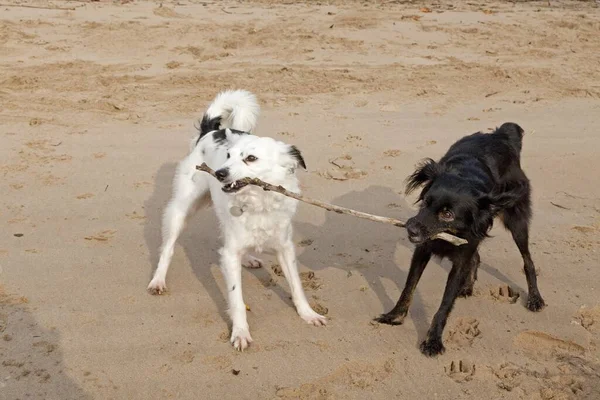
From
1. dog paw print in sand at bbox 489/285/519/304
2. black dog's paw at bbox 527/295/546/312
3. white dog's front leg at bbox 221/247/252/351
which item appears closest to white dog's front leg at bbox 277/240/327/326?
white dog's front leg at bbox 221/247/252/351

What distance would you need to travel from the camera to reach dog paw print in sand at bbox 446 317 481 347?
13.8 ft

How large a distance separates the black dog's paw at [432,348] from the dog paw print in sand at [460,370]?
0.11 metres

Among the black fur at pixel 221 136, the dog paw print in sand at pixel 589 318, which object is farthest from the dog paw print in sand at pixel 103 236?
the dog paw print in sand at pixel 589 318

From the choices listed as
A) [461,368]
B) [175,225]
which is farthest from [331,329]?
[175,225]

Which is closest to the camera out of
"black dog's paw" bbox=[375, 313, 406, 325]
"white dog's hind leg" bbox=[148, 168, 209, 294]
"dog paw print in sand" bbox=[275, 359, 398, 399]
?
"dog paw print in sand" bbox=[275, 359, 398, 399]

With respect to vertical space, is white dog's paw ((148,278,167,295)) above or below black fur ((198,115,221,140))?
below

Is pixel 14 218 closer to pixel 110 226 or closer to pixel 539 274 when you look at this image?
pixel 110 226

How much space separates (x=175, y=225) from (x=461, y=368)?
2421 mm

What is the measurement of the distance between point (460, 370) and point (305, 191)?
10.1 ft

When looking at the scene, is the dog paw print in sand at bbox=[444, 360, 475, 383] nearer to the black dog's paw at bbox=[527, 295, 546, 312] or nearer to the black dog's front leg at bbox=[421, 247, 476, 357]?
the black dog's front leg at bbox=[421, 247, 476, 357]

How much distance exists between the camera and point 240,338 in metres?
4.11

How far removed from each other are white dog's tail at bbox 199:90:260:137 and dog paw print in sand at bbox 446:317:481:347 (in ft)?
7.74

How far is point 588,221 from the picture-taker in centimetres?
612

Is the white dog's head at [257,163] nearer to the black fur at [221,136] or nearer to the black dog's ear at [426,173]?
the black fur at [221,136]
